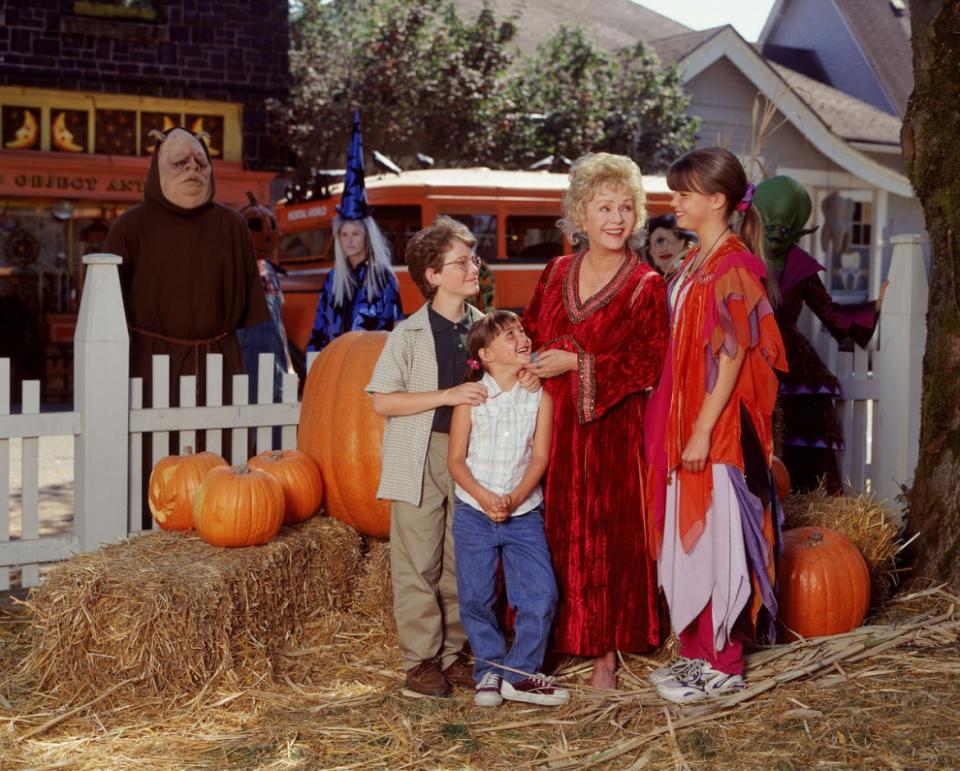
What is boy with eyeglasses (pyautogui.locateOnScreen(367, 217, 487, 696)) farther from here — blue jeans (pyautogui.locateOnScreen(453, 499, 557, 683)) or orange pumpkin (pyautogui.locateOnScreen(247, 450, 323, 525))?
orange pumpkin (pyautogui.locateOnScreen(247, 450, 323, 525))

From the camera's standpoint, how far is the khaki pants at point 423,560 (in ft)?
13.4

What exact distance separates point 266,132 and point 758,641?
41.6ft

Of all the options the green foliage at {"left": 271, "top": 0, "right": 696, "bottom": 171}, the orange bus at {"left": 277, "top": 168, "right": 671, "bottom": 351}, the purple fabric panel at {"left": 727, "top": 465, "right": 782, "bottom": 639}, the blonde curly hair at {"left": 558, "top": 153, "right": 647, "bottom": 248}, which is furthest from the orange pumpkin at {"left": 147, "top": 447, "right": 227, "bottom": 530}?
the green foliage at {"left": 271, "top": 0, "right": 696, "bottom": 171}

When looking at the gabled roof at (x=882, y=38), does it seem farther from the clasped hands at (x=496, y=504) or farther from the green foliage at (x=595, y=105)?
the clasped hands at (x=496, y=504)

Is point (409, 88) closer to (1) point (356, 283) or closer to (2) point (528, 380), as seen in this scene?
(1) point (356, 283)

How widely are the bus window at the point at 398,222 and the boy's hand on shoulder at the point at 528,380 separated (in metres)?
7.95

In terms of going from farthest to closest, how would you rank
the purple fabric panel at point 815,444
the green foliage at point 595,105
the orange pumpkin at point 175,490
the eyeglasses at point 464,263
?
the green foliage at point 595,105 < the purple fabric panel at point 815,444 < the orange pumpkin at point 175,490 < the eyeglasses at point 464,263

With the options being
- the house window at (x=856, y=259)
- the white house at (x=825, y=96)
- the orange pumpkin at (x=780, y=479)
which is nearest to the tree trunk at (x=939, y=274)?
the orange pumpkin at (x=780, y=479)

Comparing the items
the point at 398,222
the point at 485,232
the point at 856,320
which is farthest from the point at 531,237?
the point at 856,320

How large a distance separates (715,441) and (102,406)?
103 inches

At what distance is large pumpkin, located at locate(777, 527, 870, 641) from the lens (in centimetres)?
432

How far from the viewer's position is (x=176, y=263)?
5.42 meters

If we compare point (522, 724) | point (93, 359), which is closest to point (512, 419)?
point (522, 724)

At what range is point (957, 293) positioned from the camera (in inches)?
189
